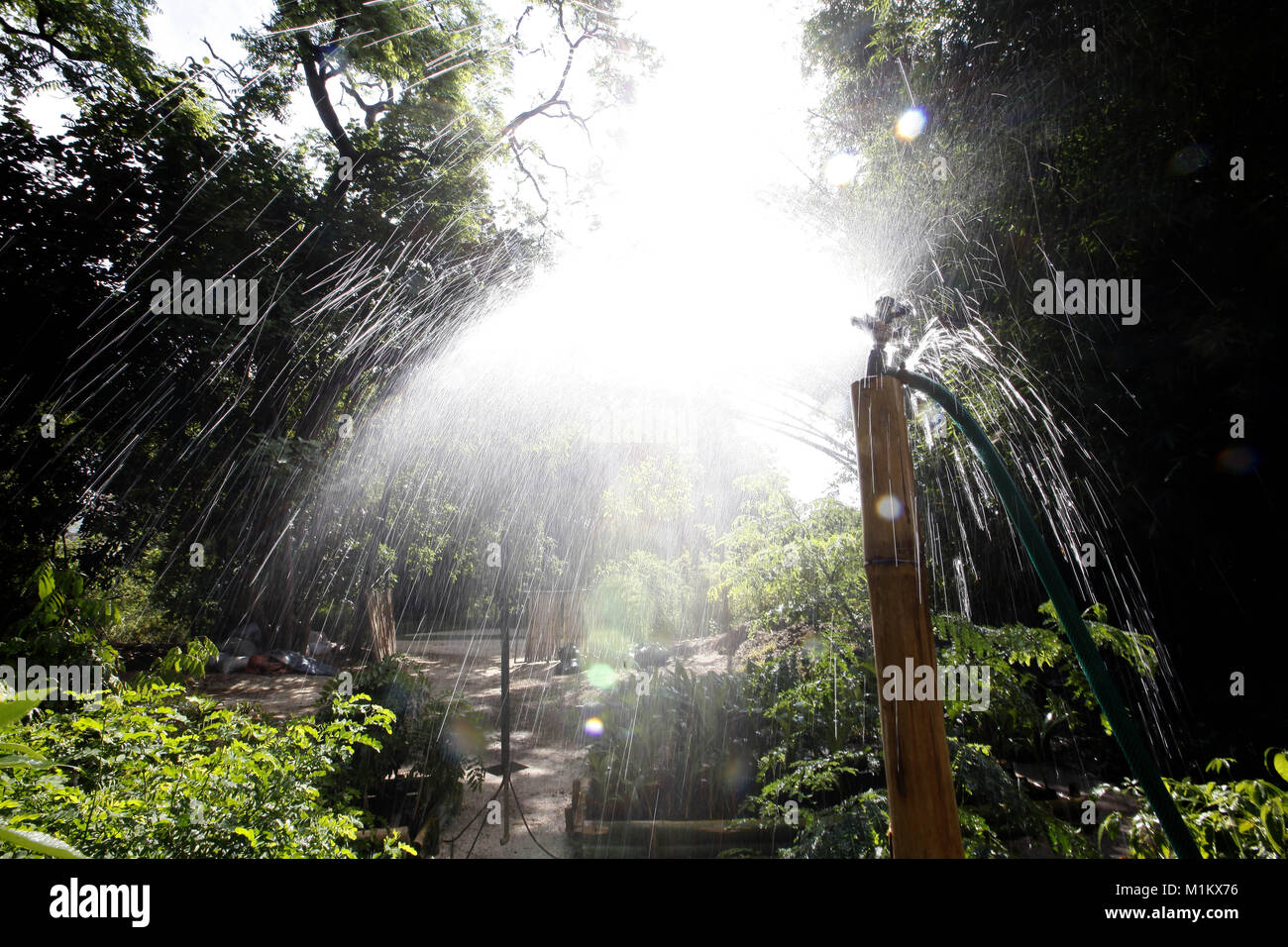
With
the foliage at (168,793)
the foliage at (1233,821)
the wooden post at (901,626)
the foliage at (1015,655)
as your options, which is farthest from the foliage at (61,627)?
the foliage at (1233,821)

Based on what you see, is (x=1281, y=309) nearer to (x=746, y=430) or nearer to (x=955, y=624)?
(x=955, y=624)

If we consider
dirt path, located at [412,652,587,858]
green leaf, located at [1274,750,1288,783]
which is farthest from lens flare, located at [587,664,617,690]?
green leaf, located at [1274,750,1288,783]

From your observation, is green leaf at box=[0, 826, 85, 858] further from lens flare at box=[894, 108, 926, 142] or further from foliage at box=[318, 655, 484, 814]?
lens flare at box=[894, 108, 926, 142]

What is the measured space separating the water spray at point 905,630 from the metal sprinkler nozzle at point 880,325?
2 cm

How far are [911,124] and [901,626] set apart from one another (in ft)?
20.3

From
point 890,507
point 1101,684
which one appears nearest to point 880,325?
point 890,507

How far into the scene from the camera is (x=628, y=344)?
8227 millimetres

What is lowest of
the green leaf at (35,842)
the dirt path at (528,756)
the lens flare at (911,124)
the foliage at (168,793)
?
the dirt path at (528,756)

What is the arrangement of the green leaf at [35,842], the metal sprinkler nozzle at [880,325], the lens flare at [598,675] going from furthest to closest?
the lens flare at [598,675] < the metal sprinkler nozzle at [880,325] < the green leaf at [35,842]

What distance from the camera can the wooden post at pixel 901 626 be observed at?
897mm

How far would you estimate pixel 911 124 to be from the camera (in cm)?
531

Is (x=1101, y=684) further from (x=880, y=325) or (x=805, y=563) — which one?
(x=805, y=563)

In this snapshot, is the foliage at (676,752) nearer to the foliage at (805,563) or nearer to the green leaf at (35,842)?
the foliage at (805,563)
